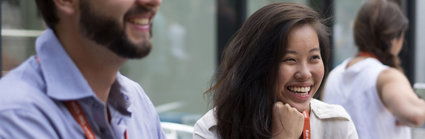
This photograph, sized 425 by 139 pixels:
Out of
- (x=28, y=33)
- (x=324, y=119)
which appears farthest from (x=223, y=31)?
(x=324, y=119)

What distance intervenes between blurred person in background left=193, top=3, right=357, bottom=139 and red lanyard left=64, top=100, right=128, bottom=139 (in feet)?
3.01

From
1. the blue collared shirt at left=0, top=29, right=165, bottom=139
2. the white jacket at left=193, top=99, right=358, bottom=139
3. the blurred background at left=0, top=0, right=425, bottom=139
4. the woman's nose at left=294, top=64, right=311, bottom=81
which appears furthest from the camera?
the blurred background at left=0, top=0, right=425, bottom=139

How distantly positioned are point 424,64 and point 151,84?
3.70 m

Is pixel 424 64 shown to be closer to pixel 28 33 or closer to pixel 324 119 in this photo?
pixel 28 33

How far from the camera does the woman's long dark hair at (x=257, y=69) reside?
86.3 inches

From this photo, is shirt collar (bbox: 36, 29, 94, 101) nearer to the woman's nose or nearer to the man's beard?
the man's beard

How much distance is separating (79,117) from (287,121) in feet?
3.18

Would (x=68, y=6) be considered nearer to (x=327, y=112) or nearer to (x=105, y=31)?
(x=105, y=31)

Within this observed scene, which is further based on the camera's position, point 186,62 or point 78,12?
point 186,62

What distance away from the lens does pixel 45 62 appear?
1415 millimetres

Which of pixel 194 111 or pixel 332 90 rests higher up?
pixel 332 90

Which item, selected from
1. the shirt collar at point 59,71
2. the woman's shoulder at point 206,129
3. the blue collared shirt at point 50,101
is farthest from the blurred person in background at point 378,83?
the shirt collar at point 59,71

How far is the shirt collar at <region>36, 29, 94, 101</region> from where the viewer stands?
4.55 ft

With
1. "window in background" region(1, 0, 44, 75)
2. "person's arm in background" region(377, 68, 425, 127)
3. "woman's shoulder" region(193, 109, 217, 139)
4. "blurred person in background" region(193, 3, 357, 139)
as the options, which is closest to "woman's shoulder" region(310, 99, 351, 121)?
"blurred person in background" region(193, 3, 357, 139)
